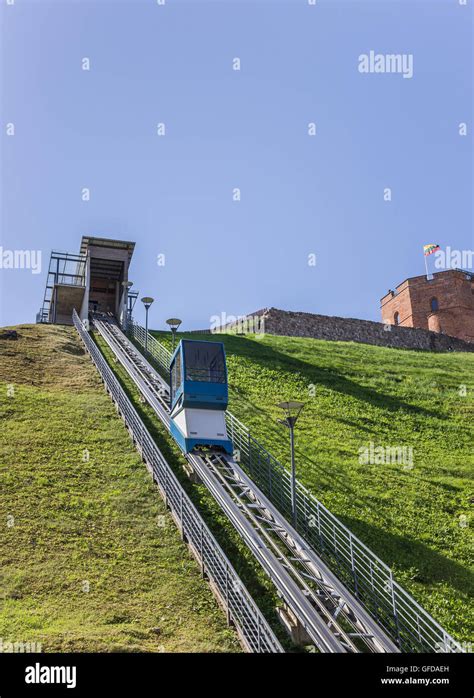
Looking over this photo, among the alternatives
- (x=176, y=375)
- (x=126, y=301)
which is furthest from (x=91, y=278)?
(x=176, y=375)

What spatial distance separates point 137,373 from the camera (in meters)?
30.3

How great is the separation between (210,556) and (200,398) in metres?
6.67

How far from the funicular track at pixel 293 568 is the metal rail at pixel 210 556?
33.1 inches

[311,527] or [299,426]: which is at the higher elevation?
[299,426]

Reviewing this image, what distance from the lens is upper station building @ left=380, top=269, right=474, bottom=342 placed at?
222ft

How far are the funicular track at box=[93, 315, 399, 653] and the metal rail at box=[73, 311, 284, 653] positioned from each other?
840mm

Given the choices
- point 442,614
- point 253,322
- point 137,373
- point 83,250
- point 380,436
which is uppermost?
point 83,250

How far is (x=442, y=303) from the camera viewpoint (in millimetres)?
68438

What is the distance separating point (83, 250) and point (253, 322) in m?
12.3

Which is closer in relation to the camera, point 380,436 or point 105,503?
point 105,503

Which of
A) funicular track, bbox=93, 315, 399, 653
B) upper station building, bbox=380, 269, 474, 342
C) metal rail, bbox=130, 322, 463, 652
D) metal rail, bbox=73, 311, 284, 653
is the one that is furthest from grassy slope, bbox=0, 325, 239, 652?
upper station building, bbox=380, 269, 474, 342

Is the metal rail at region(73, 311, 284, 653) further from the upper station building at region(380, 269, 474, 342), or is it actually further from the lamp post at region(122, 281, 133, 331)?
the upper station building at region(380, 269, 474, 342)
